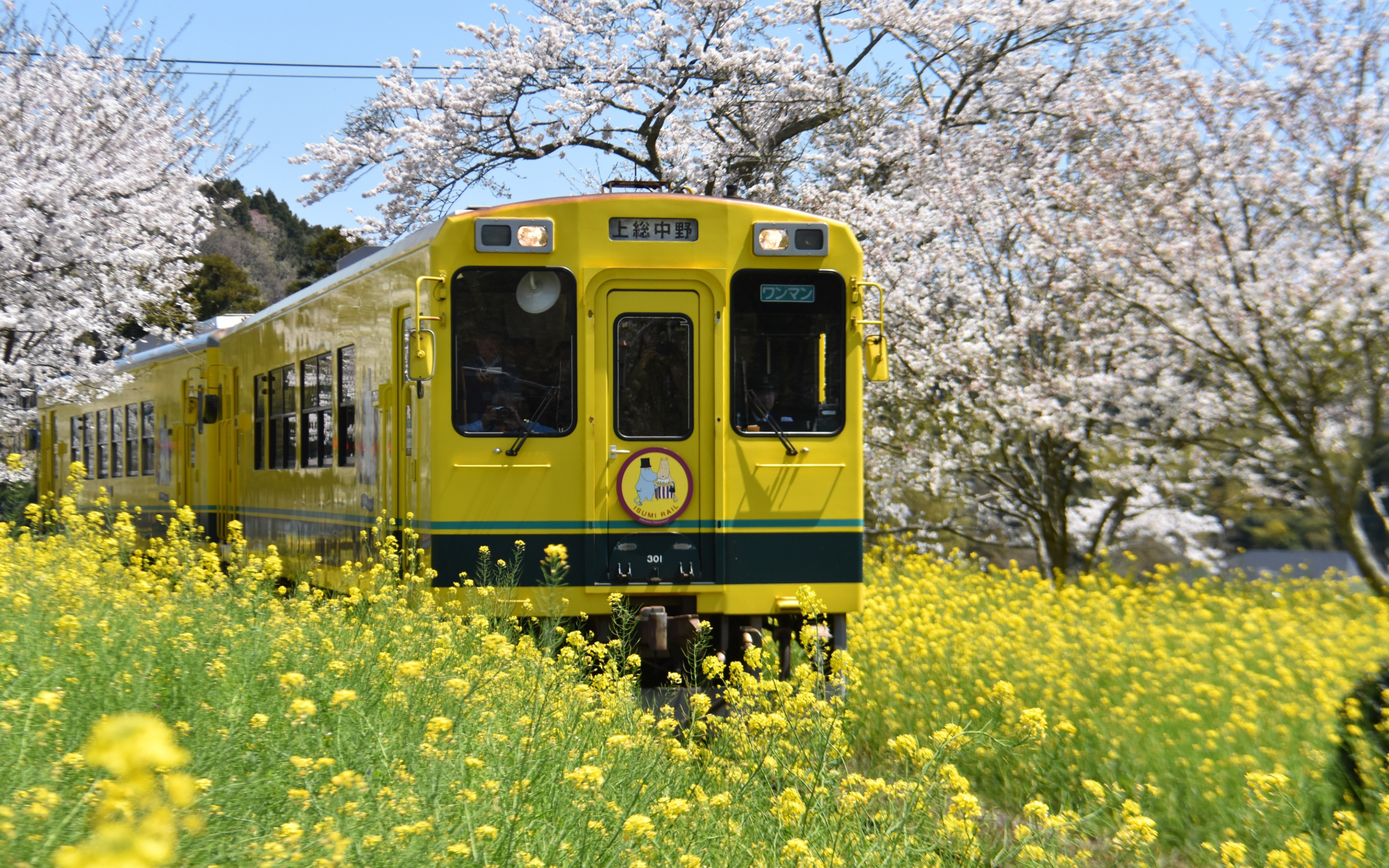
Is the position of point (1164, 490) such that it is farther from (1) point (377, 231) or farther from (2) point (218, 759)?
(2) point (218, 759)

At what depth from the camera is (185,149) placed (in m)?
18.2

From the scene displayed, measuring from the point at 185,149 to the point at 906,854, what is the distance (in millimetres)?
17113

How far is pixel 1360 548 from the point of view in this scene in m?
9.51

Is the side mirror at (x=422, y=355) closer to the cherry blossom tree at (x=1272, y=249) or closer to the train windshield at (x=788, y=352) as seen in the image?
the train windshield at (x=788, y=352)

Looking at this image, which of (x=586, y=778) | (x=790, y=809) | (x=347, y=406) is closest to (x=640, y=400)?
(x=347, y=406)

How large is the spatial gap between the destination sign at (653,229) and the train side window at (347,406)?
230cm

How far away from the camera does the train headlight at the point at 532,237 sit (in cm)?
696

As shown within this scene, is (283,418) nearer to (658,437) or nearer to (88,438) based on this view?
(658,437)

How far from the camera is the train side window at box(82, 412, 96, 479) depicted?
58.3 feet

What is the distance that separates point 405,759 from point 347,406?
5.39 metres

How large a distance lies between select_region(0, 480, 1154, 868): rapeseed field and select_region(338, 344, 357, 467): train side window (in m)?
2.74

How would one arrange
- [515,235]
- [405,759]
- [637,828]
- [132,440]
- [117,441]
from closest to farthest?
[637,828] < [405,759] < [515,235] < [132,440] < [117,441]

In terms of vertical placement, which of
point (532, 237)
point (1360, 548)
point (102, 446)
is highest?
point (532, 237)

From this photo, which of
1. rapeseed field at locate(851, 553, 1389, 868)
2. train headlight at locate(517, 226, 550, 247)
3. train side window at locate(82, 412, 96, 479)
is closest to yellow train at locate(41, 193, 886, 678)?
train headlight at locate(517, 226, 550, 247)
